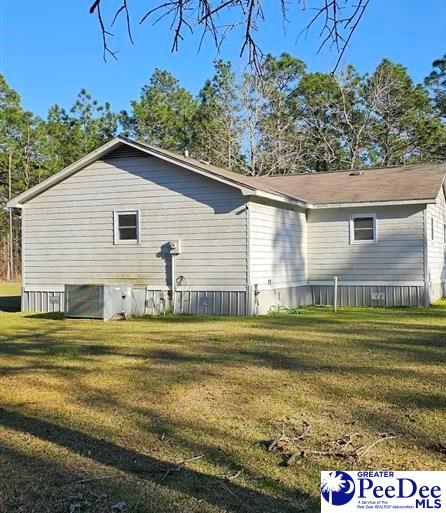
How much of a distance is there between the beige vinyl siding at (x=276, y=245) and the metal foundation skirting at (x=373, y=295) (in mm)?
852

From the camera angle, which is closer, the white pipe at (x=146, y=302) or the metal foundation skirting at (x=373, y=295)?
the white pipe at (x=146, y=302)

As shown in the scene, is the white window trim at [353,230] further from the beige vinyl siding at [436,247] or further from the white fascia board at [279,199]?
the beige vinyl siding at [436,247]

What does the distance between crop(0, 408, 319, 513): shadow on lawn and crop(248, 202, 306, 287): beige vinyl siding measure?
9658mm

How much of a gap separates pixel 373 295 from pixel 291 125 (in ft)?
70.9

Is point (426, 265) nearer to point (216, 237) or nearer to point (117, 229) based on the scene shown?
point (216, 237)

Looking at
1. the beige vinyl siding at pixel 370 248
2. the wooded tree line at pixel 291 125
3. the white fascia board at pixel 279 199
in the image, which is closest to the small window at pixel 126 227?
the white fascia board at pixel 279 199

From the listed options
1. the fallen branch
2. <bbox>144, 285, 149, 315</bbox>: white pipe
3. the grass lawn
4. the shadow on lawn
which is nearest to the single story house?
<bbox>144, 285, 149, 315</bbox>: white pipe

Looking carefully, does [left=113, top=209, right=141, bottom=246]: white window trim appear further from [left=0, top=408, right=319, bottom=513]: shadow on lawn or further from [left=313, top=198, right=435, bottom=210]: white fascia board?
[left=0, top=408, right=319, bottom=513]: shadow on lawn

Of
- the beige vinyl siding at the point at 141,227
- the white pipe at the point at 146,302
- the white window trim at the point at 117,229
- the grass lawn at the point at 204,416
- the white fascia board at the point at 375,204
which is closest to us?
the grass lawn at the point at 204,416

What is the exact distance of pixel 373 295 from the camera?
1691 cm

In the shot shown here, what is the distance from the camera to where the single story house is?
48.2 ft

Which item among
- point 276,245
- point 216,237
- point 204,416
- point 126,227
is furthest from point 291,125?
point 204,416

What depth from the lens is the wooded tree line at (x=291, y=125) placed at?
35594 millimetres

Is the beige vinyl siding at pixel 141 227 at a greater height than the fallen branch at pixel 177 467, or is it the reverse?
the beige vinyl siding at pixel 141 227
